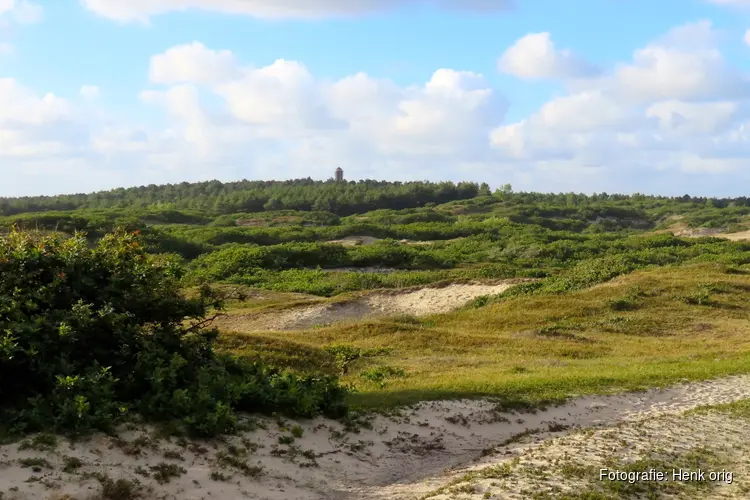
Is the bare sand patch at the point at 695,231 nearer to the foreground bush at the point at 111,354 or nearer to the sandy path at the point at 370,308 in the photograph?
the sandy path at the point at 370,308

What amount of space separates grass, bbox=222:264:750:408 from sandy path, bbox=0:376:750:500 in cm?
97

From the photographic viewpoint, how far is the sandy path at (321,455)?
934 centimetres

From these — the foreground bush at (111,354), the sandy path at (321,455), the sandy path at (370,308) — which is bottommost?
the sandy path at (370,308)

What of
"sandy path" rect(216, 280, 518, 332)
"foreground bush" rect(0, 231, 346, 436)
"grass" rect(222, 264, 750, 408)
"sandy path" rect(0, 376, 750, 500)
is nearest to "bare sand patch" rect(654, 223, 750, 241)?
"grass" rect(222, 264, 750, 408)

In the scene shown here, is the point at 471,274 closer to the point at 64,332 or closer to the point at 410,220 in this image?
the point at 64,332

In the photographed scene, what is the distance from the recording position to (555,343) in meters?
26.0

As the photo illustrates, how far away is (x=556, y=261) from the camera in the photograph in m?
56.6

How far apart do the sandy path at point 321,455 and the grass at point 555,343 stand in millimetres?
967

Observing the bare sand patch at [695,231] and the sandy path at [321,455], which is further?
the bare sand patch at [695,231]

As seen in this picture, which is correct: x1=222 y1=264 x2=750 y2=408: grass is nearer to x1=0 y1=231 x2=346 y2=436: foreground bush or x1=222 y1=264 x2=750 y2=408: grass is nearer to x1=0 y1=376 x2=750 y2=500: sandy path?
x1=0 y1=376 x2=750 y2=500: sandy path

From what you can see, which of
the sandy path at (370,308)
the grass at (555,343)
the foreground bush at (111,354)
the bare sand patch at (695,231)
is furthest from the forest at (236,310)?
the bare sand patch at (695,231)

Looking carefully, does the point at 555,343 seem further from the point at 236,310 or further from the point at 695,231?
the point at 695,231

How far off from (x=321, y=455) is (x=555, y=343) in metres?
16.2

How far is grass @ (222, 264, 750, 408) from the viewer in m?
17.3
